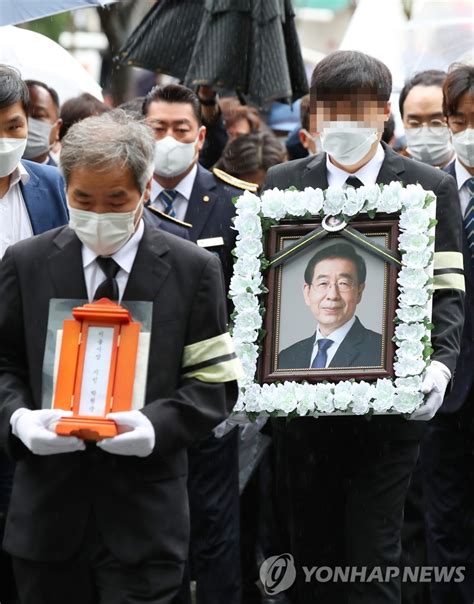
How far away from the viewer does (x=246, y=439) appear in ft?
25.8

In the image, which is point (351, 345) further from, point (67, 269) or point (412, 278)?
point (67, 269)

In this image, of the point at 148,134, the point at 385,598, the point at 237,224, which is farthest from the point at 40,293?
the point at 385,598

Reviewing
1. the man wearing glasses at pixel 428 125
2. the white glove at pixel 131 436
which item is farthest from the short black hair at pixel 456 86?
the white glove at pixel 131 436

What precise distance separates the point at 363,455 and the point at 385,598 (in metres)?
0.58

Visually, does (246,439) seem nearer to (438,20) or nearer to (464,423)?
(464,423)

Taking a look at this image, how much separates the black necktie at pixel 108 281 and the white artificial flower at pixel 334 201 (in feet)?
4.30

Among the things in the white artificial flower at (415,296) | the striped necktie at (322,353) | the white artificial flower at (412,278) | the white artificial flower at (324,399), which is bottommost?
the white artificial flower at (324,399)

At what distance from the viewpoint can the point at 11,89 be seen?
21.4 ft

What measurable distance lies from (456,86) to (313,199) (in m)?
1.48

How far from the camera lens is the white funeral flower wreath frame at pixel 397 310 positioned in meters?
5.77

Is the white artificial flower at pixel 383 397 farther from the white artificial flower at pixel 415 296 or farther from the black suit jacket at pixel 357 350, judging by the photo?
the white artificial flower at pixel 415 296

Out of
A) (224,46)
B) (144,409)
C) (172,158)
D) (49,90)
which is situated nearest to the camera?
(144,409)

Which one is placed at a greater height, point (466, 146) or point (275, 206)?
point (466, 146)

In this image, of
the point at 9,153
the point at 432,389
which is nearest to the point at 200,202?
the point at 9,153
